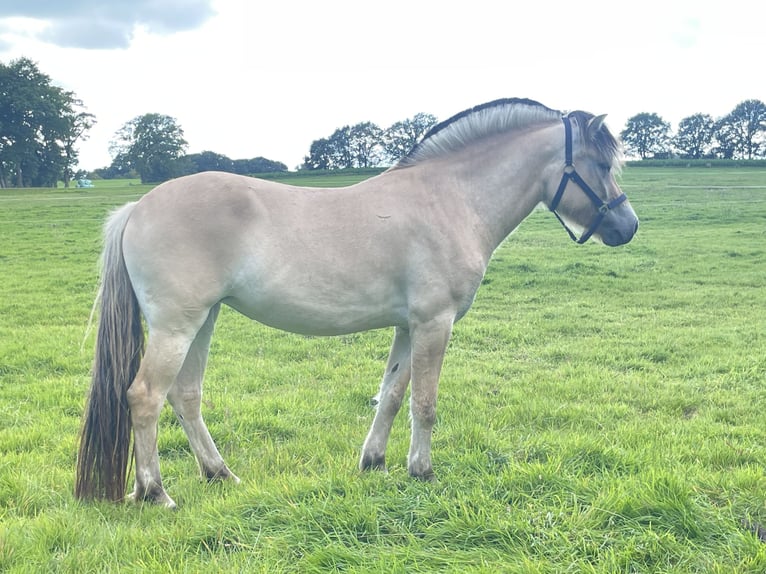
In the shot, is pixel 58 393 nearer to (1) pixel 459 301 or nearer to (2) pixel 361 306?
(2) pixel 361 306

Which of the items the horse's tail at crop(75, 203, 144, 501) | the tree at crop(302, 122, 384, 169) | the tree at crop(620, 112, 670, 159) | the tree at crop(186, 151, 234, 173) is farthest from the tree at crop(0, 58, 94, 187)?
the tree at crop(620, 112, 670, 159)

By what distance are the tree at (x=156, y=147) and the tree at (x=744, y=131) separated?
71.1 metres

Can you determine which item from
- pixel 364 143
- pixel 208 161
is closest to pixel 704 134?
pixel 364 143

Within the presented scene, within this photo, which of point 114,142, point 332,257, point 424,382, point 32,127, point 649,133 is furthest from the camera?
point 649,133

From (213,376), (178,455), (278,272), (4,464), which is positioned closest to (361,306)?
(278,272)

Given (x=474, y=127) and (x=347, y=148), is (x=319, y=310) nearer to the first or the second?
(x=474, y=127)

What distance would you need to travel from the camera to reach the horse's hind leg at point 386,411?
3832 millimetres

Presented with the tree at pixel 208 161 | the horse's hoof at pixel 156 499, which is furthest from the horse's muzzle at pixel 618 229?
the tree at pixel 208 161

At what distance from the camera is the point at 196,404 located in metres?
3.80

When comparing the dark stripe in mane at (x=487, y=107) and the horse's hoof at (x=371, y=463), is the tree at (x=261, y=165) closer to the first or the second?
the dark stripe in mane at (x=487, y=107)

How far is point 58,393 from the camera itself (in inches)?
214

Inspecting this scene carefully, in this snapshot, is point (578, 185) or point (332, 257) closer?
point (332, 257)

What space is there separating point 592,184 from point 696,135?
89.3 meters

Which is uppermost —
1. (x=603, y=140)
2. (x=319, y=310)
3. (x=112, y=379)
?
(x=603, y=140)
